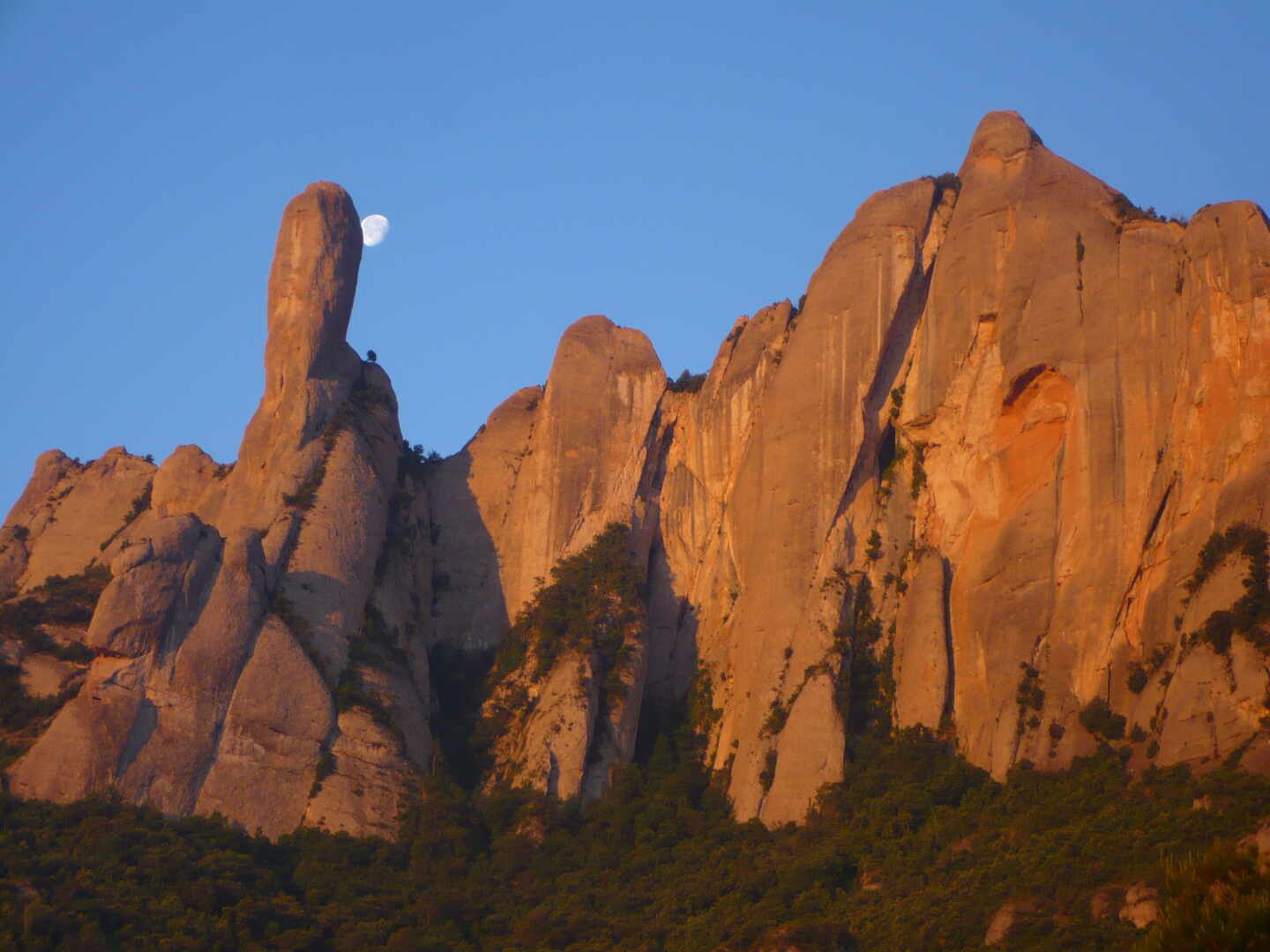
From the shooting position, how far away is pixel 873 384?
5453 centimetres

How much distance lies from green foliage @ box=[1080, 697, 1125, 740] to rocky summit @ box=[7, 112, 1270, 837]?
0.23ft

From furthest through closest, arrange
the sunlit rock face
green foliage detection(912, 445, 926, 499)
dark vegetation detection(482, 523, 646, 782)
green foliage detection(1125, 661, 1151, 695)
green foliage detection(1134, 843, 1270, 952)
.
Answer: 1. dark vegetation detection(482, 523, 646, 782)
2. green foliage detection(912, 445, 926, 499)
3. the sunlit rock face
4. green foliage detection(1125, 661, 1151, 695)
5. green foliage detection(1134, 843, 1270, 952)

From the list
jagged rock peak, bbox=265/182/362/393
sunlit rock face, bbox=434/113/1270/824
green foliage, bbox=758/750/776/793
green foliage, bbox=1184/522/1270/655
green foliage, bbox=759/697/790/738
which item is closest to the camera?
green foliage, bbox=1184/522/1270/655

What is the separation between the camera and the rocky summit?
45.7 metres

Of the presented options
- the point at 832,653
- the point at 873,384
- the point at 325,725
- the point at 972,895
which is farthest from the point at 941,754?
the point at 325,725

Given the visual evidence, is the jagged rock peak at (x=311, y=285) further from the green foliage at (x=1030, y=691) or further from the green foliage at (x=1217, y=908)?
the green foliage at (x=1217, y=908)

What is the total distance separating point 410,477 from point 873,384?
17002 millimetres

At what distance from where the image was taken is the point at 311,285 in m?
60.9

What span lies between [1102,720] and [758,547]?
43.8ft

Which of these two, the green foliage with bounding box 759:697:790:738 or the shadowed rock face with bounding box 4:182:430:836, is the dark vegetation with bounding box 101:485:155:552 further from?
the green foliage with bounding box 759:697:790:738

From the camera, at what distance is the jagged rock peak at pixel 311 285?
60.3 metres

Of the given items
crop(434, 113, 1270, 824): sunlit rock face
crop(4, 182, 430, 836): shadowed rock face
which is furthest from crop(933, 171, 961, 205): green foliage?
crop(4, 182, 430, 836): shadowed rock face

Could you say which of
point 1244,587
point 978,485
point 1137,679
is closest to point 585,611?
point 978,485

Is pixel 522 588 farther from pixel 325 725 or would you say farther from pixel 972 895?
pixel 972 895
